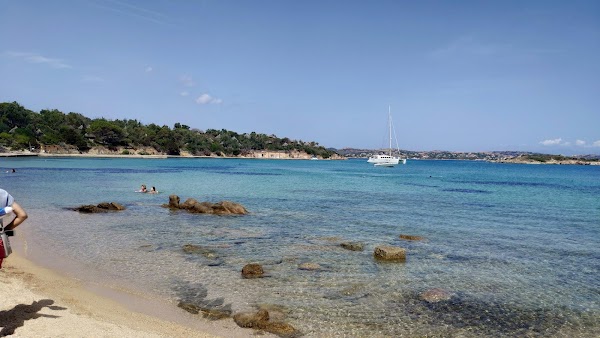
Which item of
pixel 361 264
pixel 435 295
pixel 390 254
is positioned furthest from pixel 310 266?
pixel 435 295

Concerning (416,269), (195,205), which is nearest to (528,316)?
(416,269)

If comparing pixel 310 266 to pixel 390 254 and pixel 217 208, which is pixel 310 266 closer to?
pixel 390 254

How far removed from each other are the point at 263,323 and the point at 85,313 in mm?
4846

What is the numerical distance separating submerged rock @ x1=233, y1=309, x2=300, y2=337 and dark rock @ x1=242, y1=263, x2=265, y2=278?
3.85 metres

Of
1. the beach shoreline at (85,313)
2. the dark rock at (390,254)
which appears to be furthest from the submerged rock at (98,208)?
the dark rock at (390,254)

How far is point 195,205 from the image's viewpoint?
32.2 metres

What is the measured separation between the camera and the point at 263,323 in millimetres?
11102

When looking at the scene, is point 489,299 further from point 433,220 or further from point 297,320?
point 433,220

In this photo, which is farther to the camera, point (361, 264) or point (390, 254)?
point (390, 254)

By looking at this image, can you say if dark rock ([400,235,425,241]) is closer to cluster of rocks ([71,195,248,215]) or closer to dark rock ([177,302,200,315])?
cluster of rocks ([71,195,248,215])

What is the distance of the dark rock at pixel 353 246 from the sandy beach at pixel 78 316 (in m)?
10.3

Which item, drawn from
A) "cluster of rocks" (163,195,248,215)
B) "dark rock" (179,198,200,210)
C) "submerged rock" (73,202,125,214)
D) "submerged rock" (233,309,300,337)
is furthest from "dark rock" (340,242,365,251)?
"submerged rock" (73,202,125,214)

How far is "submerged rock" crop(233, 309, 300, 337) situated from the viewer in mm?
10786

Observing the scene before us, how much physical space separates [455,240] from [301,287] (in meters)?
13.0
